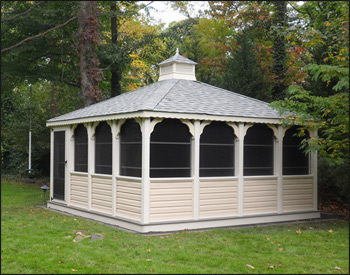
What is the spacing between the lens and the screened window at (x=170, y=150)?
372 inches

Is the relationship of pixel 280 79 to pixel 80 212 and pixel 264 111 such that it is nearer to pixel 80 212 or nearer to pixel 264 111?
pixel 264 111

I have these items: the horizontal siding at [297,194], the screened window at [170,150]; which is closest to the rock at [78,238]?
the screened window at [170,150]

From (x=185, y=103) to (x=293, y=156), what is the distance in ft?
10.1

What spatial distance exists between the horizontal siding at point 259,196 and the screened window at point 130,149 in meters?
2.49

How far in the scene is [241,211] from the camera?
1014 cm

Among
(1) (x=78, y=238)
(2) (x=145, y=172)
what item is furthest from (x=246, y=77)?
(1) (x=78, y=238)

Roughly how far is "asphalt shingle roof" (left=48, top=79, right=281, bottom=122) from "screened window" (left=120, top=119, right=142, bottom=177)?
40 centimetres

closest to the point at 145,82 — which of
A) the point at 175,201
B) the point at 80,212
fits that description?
the point at 80,212

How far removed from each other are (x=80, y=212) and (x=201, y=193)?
331 cm

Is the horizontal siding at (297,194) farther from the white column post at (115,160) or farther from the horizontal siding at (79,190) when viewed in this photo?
the horizontal siding at (79,190)

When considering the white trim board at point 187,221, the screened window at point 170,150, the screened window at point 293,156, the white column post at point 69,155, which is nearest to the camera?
the white trim board at point 187,221

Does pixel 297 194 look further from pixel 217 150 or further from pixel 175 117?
pixel 175 117

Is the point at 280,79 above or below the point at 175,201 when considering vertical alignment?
above

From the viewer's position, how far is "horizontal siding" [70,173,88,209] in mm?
11258
